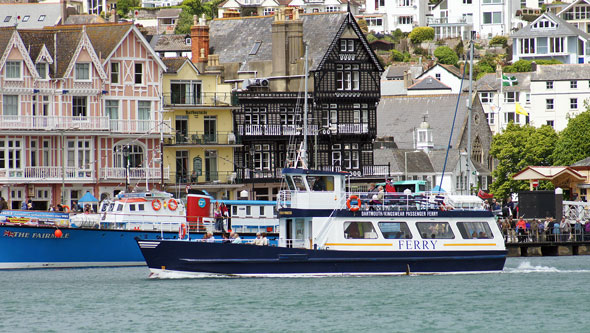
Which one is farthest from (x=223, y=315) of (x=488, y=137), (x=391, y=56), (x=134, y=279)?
(x=391, y=56)

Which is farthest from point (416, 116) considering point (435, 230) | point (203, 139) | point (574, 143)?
point (435, 230)

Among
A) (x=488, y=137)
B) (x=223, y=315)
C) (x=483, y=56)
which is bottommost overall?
(x=223, y=315)

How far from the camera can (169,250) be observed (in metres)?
53.5

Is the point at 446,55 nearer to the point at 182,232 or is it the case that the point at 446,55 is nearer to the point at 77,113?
the point at 77,113

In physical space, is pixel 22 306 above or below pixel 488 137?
below

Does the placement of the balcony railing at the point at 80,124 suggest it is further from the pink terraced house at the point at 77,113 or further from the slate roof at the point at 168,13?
the slate roof at the point at 168,13

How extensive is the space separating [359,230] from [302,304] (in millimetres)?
6471

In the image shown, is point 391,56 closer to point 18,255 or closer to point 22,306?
point 18,255

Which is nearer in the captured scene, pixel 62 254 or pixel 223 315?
pixel 223 315

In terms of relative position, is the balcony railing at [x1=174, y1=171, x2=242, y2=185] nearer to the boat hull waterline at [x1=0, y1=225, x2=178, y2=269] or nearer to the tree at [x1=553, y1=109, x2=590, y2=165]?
the boat hull waterline at [x1=0, y1=225, x2=178, y2=269]

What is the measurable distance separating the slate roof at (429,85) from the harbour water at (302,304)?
8291 cm

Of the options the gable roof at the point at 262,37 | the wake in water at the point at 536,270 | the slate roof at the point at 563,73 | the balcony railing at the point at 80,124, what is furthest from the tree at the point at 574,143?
the wake in water at the point at 536,270

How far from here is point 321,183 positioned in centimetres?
5491

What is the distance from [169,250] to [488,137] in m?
70.4
